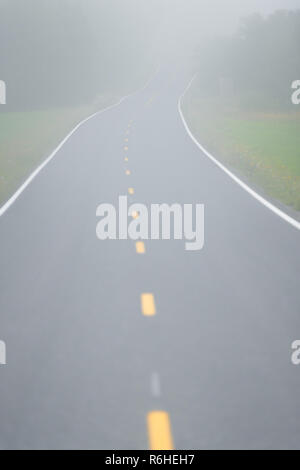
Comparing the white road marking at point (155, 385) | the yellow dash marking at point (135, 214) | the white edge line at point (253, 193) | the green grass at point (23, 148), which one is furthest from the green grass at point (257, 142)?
the white road marking at point (155, 385)

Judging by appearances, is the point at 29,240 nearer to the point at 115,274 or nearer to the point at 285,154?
the point at 115,274

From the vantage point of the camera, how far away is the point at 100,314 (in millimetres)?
8008

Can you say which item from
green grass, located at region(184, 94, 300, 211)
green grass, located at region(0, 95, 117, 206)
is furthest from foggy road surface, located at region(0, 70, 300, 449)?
green grass, located at region(0, 95, 117, 206)

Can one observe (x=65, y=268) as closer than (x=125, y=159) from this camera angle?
Yes

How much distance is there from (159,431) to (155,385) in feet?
2.80

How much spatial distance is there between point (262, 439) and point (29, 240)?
798cm

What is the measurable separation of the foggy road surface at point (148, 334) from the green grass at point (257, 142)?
3.98 m

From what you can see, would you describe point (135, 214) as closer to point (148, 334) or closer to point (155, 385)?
point (148, 334)

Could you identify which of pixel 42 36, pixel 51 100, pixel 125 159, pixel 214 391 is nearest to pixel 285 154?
Answer: pixel 125 159

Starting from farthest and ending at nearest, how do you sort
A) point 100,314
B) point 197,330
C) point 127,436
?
point 100,314 < point 197,330 < point 127,436

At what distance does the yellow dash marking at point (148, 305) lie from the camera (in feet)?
26.6

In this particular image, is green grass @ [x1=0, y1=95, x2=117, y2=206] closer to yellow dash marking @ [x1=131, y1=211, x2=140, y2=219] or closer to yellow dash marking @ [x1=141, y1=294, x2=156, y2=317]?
yellow dash marking @ [x1=131, y1=211, x2=140, y2=219]

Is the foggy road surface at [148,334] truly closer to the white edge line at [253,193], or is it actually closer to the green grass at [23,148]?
the white edge line at [253,193]

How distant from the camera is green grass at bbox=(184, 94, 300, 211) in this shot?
64.0 feet
